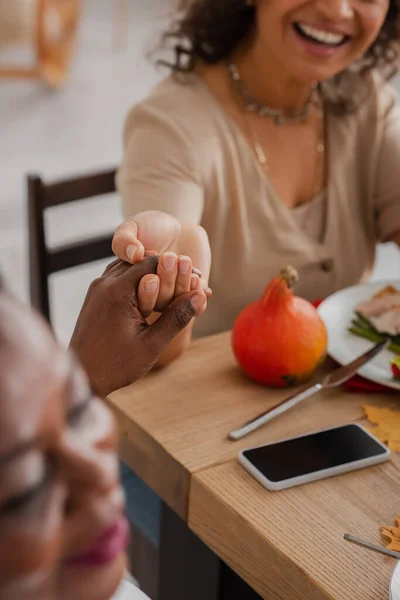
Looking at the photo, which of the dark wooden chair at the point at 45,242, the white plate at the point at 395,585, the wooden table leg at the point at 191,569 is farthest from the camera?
the dark wooden chair at the point at 45,242

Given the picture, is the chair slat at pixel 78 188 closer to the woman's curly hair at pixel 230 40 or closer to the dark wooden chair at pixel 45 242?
the dark wooden chair at pixel 45 242

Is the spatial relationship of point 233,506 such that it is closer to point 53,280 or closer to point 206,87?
point 206,87

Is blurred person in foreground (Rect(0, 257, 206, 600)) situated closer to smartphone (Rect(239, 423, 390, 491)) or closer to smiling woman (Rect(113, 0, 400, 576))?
smartphone (Rect(239, 423, 390, 491))

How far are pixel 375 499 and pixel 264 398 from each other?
21 cm

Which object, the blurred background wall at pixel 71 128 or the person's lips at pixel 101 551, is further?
the blurred background wall at pixel 71 128

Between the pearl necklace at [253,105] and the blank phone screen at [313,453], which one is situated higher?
the pearl necklace at [253,105]

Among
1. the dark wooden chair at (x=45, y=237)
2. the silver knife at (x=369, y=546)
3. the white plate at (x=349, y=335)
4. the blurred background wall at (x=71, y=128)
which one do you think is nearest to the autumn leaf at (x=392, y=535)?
the silver knife at (x=369, y=546)

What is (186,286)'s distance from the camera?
75cm

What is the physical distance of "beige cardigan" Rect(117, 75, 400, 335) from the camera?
130 cm

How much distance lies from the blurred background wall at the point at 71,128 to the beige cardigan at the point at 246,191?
0.88 meters

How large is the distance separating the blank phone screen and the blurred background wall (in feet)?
4.96

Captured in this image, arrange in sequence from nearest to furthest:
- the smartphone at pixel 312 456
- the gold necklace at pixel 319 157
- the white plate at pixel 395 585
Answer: the white plate at pixel 395 585 → the smartphone at pixel 312 456 → the gold necklace at pixel 319 157

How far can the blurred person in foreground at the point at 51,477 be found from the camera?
291mm

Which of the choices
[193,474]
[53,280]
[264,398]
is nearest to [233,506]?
[193,474]
